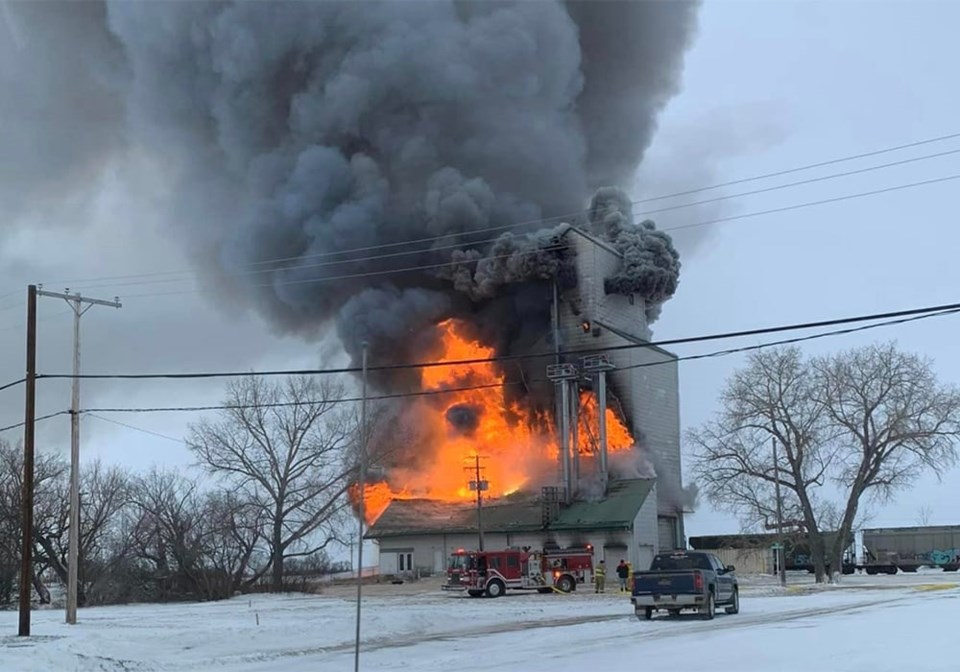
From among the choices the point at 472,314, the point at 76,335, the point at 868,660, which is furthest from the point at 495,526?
the point at 868,660

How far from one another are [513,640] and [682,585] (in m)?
5.33

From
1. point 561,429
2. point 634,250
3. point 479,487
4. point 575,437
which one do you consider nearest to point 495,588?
point 479,487

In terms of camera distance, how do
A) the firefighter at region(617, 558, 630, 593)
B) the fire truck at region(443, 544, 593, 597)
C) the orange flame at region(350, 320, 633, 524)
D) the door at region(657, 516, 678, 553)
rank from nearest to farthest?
the fire truck at region(443, 544, 593, 597) → the firefighter at region(617, 558, 630, 593) → the door at region(657, 516, 678, 553) → the orange flame at region(350, 320, 633, 524)

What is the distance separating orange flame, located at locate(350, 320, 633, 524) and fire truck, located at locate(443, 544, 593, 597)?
41.0 ft

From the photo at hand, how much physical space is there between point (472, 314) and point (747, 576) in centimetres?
1991

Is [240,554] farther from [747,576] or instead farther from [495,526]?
[747,576]

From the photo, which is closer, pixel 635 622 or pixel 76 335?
pixel 635 622

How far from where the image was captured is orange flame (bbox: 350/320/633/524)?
2195 inches

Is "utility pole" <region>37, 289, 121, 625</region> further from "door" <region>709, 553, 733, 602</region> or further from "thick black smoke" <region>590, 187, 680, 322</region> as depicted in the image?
"thick black smoke" <region>590, 187, 680, 322</region>

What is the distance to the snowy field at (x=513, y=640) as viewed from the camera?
15125 mm

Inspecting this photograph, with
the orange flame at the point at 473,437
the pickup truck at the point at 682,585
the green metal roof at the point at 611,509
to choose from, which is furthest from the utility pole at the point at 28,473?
the orange flame at the point at 473,437

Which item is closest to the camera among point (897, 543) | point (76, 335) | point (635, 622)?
point (635, 622)

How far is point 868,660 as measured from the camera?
14.3 meters

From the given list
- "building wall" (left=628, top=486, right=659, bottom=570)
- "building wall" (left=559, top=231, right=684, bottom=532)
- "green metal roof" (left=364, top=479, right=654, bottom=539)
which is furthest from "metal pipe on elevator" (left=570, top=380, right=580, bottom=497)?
"building wall" (left=628, top=486, right=659, bottom=570)
